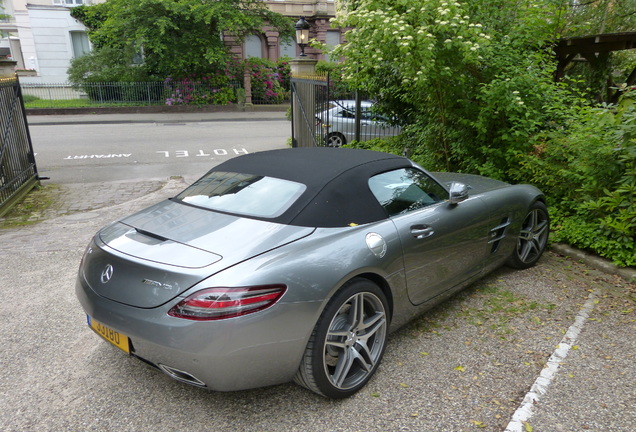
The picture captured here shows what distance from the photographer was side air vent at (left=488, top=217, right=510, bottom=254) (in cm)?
412

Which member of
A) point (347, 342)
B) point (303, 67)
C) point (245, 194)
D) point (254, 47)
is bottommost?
point (347, 342)

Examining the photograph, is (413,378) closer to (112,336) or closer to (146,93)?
(112,336)

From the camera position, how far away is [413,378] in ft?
10.2

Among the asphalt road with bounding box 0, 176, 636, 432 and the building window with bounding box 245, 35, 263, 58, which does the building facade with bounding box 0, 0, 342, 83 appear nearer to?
the building window with bounding box 245, 35, 263, 58

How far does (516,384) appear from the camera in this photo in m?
3.05

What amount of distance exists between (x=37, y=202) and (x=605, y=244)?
832 centimetres

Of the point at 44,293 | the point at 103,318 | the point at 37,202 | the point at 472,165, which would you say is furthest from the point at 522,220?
the point at 37,202

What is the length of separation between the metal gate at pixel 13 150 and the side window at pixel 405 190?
6356mm

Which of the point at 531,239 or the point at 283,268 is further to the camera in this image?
the point at 531,239

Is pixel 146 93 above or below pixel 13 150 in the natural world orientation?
below

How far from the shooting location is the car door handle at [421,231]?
3319mm

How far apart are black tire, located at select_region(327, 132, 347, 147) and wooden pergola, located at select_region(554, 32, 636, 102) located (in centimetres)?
441

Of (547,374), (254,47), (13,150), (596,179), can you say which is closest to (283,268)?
(547,374)

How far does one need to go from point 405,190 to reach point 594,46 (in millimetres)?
8977
